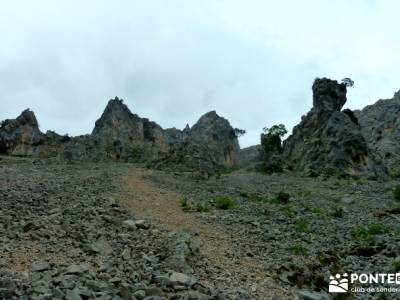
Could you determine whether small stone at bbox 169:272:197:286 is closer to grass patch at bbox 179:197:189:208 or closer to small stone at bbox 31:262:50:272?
small stone at bbox 31:262:50:272

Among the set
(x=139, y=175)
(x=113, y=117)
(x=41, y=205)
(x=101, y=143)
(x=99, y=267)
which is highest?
(x=113, y=117)

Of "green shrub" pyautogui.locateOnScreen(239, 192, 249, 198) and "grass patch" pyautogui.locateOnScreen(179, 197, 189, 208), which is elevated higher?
"green shrub" pyautogui.locateOnScreen(239, 192, 249, 198)

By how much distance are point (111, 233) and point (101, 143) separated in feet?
144

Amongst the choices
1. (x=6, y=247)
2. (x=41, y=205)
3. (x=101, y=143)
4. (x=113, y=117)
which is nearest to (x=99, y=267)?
(x=6, y=247)

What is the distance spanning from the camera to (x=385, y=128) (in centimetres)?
7525

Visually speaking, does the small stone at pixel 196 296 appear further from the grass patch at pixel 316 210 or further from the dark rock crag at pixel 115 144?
the dark rock crag at pixel 115 144

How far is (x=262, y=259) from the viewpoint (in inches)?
634

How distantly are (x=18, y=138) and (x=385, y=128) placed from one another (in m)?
49.9

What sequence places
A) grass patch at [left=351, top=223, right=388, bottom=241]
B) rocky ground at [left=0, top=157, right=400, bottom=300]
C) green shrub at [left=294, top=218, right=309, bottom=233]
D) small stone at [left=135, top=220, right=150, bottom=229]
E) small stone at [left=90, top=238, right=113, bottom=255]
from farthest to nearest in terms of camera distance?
green shrub at [left=294, top=218, right=309, bottom=233] < grass patch at [left=351, top=223, right=388, bottom=241] < small stone at [left=135, top=220, right=150, bottom=229] < small stone at [left=90, top=238, right=113, bottom=255] < rocky ground at [left=0, top=157, right=400, bottom=300]

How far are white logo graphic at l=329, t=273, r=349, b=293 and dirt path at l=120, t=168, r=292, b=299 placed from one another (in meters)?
1.47

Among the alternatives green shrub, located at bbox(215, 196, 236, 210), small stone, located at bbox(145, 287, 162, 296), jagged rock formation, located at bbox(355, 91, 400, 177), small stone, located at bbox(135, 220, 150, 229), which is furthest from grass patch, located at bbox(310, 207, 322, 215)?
jagged rock formation, located at bbox(355, 91, 400, 177)

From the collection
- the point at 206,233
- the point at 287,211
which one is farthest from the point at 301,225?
the point at 206,233

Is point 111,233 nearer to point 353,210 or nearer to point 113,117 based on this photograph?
point 353,210

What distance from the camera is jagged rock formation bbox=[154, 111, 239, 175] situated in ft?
134
